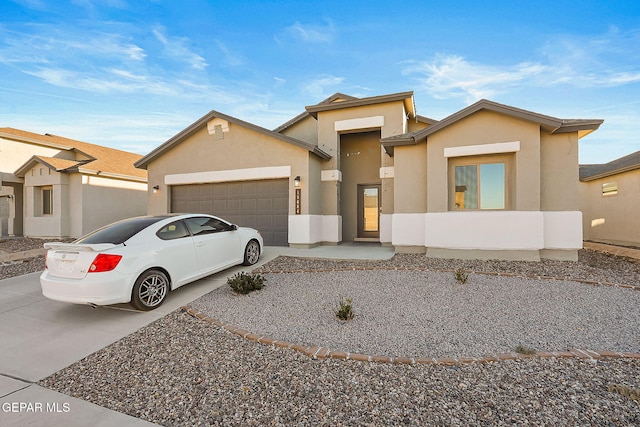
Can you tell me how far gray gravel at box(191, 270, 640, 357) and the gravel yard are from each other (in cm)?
3

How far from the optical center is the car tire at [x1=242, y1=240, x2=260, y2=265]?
749cm

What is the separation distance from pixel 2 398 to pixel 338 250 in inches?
311

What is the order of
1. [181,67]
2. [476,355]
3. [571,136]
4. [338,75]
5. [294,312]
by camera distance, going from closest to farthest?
[476,355]
[294,312]
[571,136]
[181,67]
[338,75]

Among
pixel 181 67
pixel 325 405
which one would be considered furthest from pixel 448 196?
pixel 181 67

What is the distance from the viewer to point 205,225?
248 inches

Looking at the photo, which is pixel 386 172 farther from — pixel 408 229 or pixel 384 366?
pixel 384 366

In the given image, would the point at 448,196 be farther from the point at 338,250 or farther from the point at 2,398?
the point at 2,398

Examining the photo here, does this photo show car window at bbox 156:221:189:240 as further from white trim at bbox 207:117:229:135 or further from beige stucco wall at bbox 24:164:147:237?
beige stucco wall at bbox 24:164:147:237

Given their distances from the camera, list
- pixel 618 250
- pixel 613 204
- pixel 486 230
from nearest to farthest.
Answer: pixel 486 230, pixel 618 250, pixel 613 204

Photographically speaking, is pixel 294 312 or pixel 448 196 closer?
pixel 294 312

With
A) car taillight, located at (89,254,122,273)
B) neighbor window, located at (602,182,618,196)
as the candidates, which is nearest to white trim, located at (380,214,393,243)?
car taillight, located at (89,254,122,273)

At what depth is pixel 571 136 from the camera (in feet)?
25.9

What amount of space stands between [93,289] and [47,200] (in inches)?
627

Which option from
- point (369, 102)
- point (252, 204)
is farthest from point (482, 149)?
point (252, 204)
